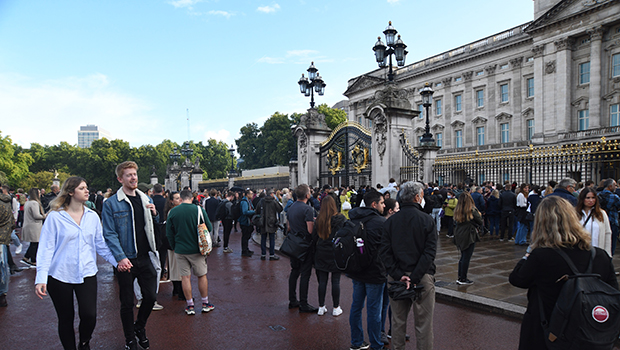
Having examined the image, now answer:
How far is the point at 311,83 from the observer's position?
18609 mm

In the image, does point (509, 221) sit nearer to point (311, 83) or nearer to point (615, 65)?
point (311, 83)

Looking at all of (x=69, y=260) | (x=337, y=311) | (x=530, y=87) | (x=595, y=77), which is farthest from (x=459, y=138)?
(x=69, y=260)

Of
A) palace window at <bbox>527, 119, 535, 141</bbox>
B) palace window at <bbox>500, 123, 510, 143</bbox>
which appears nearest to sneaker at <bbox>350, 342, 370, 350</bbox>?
palace window at <bbox>527, 119, 535, 141</bbox>

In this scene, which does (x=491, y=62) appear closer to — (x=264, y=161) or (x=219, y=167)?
(x=264, y=161)

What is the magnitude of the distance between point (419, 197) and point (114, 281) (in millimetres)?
6954

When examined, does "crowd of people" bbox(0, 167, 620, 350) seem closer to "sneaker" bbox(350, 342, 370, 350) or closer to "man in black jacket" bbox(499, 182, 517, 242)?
"sneaker" bbox(350, 342, 370, 350)

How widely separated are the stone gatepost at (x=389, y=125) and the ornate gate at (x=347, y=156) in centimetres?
115

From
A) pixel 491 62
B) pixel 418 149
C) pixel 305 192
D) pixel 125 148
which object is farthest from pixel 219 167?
pixel 305 192

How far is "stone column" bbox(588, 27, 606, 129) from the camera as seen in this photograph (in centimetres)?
3359

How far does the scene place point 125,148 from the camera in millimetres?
74812

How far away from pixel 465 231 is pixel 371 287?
10.9 feet

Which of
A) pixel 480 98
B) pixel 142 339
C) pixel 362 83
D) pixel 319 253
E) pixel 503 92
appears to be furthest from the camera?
pixel 362 83

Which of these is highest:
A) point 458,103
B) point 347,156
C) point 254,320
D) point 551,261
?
point 458,103

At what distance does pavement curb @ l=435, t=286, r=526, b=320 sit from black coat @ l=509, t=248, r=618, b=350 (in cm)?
289
